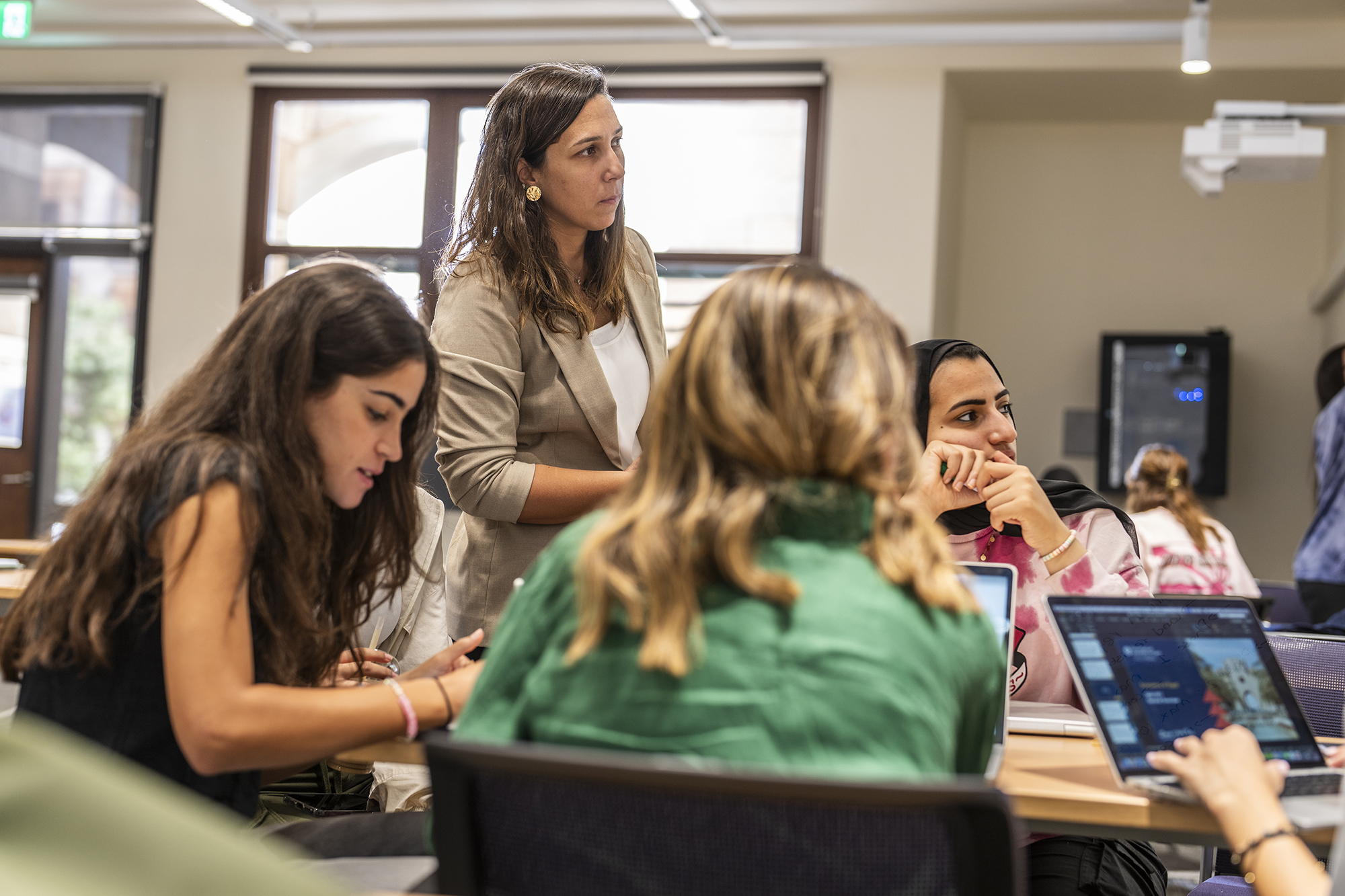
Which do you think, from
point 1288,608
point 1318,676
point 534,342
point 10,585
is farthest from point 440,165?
point 1318,676

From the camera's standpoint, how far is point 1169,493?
193 inches

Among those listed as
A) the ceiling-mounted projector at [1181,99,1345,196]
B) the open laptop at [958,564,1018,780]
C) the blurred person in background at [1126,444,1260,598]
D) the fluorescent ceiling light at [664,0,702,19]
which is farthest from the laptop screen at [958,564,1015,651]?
the fluorescent ceiling light at [664,0,702,19]

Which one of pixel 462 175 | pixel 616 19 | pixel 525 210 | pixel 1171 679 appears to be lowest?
Result: pixel 1171 679

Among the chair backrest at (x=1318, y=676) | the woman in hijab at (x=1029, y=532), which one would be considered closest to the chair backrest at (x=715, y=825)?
the woman in hijab at (x=1029, y=532)

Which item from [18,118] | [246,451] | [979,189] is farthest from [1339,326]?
[18,118]

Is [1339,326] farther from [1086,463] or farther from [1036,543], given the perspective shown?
[1036,543]

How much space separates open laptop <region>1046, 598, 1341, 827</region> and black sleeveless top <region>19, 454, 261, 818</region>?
0.99m

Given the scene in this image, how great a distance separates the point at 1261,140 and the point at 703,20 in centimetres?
272

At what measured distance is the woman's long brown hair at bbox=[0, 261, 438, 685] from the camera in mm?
1304

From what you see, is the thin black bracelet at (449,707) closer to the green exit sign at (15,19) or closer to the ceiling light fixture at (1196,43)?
the ceiling light fixture at (1196,43)

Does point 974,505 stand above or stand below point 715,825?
above

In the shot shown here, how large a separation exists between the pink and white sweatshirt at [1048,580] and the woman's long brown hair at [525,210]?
0.77 metres

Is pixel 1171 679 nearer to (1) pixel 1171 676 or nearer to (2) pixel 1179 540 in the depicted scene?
(1) pixel 1171 676

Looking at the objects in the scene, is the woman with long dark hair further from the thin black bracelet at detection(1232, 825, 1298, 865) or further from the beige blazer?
the thin black bracelet at detection(1232, 825, 1298, 865)
